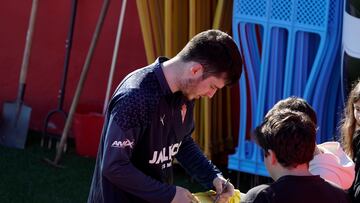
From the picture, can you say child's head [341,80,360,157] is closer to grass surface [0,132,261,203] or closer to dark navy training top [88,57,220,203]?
dark navy training top [88,57,220,203]

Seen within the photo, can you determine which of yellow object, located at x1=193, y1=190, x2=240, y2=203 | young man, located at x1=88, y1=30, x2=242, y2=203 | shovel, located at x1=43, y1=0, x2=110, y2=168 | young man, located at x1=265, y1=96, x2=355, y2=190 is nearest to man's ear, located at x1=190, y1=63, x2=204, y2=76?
young man, located at x1=88, y1=30, x2=242, y2=203

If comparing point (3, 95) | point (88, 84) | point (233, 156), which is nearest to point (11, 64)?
point (3, 95)

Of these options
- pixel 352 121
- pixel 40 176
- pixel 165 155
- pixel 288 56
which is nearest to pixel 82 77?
pixel 40 176

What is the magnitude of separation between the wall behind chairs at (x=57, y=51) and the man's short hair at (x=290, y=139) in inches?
141

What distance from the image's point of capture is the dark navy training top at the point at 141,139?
266 cm

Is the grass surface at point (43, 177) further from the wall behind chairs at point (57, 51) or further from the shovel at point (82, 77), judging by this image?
the wall behind chairs at point (57, 51)

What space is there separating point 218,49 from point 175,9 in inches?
104

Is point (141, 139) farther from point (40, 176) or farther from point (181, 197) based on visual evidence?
point (40, 176)

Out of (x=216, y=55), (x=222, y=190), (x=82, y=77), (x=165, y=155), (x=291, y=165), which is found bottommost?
(x=82, y=77)

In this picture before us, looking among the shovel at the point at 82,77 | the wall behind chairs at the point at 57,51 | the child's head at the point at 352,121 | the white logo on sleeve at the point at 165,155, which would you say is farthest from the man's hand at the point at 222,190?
the wall behind chairs at the point at 57,51

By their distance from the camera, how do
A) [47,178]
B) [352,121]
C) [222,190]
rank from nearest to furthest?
1. [222,190]
2. [352,121]
3. [47,178]

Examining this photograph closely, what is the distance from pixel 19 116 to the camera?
6.26 meters

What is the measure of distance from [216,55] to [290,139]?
413mm

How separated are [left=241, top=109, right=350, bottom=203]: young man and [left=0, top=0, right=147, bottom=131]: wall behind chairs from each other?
11.7 ft
